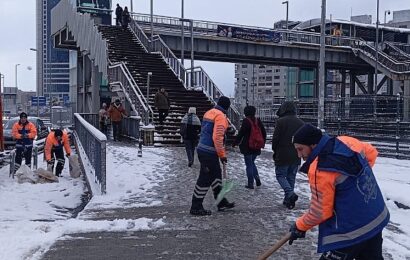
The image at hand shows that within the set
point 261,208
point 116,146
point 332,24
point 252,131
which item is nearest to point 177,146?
point 116,146

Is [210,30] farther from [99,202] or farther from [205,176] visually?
[205,176]

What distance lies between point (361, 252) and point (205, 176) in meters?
4.40

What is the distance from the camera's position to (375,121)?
2298 centimetres

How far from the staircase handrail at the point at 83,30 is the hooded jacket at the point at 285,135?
21285 millimetres

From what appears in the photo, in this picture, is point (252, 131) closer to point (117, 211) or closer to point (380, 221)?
point (117, 211)

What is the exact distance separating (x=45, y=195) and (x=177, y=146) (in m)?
8.03

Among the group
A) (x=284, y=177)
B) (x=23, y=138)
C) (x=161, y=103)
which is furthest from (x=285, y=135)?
(x=161, y=103)

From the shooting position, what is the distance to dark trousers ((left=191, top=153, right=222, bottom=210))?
8.21 m

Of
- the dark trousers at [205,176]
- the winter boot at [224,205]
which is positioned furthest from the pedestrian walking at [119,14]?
the dark trousers at [205,176]

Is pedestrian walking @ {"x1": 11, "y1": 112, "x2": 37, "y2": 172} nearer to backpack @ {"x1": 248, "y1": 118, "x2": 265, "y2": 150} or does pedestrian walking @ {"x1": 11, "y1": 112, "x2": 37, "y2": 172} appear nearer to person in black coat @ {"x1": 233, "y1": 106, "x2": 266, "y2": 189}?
person in black coat @ {"x1": 233, "y1": 106, "x2": 266, "y2": 189}

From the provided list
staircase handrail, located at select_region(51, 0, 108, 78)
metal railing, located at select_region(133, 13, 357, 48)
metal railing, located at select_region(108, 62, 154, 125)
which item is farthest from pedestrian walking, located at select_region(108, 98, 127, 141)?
metal railing, located at select_region(133, 13, 357, 48)

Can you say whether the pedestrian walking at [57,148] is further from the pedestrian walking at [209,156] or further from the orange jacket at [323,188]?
the orange jacket at [323,188]

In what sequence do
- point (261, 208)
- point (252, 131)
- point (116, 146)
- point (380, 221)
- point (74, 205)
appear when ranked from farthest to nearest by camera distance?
point (116, 146) < point (74, 205) < point (252, 131) < point (261, 208) < point (380, 221)

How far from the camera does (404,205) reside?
9.27 m
